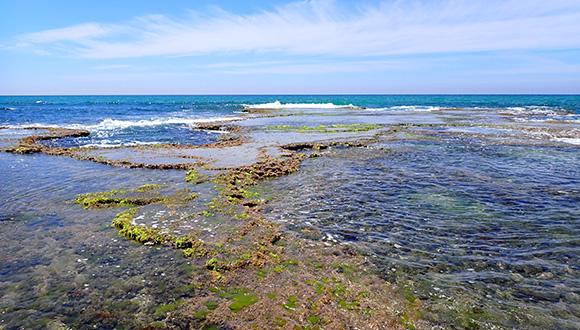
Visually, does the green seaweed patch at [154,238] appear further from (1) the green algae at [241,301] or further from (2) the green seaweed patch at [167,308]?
(1) the green algae at [241,301]

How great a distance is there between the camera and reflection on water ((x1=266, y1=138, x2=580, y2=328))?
866 centimetres

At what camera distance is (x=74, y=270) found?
995 centimetres

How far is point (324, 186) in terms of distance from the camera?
18594 millimetres

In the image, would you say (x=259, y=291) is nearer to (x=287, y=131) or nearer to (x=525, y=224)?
(x=525, y=224)

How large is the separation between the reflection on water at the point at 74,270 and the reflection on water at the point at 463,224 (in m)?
5.12

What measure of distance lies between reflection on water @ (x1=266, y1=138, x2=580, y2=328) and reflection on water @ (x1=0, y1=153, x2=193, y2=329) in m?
5.12

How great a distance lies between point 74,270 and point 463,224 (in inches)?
474

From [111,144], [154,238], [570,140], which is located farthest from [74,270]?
[570,140]

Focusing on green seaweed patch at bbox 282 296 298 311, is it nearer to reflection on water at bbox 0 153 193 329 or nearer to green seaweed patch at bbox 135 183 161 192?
reflection on water at bbox 0 153 193 329

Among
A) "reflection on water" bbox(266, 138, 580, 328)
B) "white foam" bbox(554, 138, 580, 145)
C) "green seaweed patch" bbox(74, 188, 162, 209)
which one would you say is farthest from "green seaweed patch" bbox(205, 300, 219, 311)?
"white foam" bbox(554, 138, 580, 145)

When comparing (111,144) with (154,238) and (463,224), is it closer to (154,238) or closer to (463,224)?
(154,238)

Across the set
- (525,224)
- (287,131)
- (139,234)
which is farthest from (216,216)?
(287,131)

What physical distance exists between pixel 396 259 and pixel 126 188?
1317cm

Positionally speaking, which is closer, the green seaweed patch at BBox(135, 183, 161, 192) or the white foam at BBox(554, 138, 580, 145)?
the green seaweed patch at BBox(135, 183, 161, 192)
